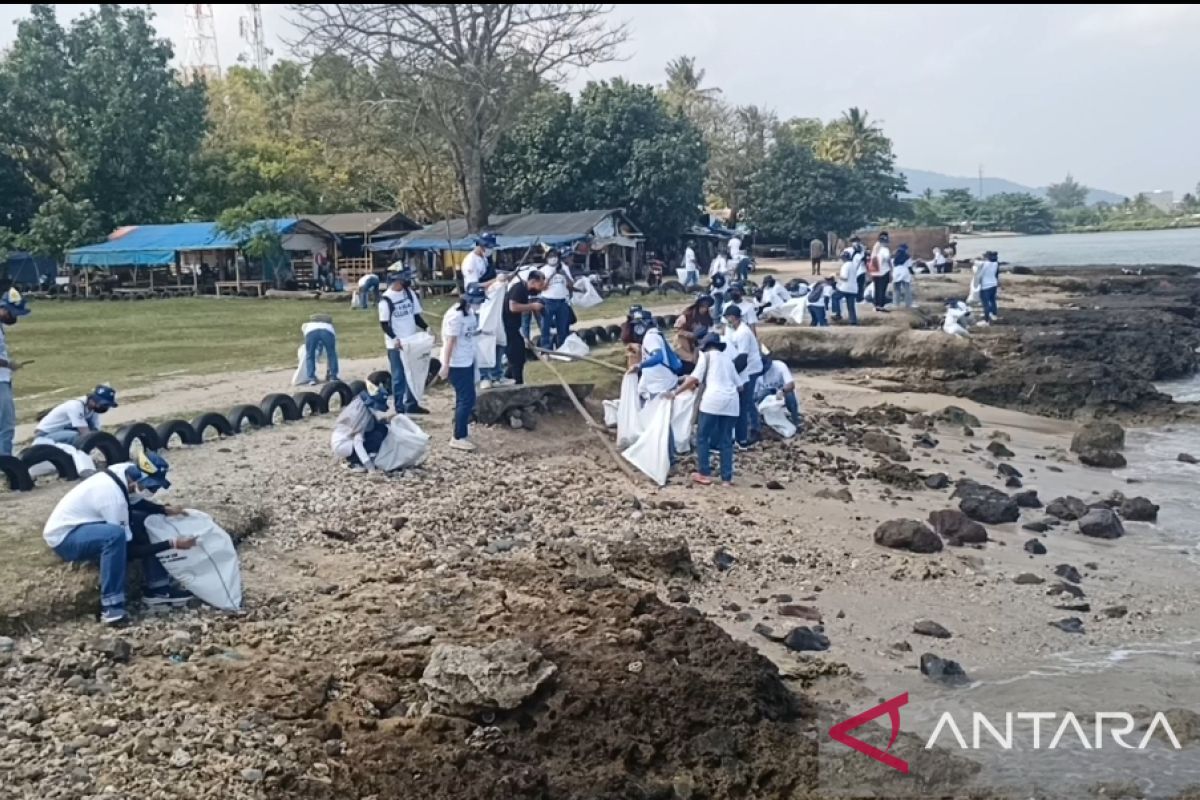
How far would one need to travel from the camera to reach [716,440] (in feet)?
40.1

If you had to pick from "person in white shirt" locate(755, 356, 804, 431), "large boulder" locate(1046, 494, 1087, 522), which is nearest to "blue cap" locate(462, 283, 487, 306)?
"person in white shirt" locate(755, 356, 804, 431)

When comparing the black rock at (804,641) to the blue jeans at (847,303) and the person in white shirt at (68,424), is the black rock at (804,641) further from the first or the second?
the blue jeans at (847,303)

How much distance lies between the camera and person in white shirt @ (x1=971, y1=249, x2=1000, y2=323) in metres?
28.9

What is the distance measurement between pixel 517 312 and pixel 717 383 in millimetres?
3277

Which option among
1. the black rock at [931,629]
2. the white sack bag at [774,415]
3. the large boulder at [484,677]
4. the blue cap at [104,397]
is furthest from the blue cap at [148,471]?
the white sack bag at [774,415]

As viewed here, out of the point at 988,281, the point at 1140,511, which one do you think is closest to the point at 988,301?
the point at 988,281

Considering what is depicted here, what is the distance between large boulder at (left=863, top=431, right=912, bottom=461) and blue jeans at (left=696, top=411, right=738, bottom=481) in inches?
131

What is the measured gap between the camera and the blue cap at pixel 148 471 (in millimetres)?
7645

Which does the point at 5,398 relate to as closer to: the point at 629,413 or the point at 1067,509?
the point at 629,413

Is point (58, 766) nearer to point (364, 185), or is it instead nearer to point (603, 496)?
point (603, 496)

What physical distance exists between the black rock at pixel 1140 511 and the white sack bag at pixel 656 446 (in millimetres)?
4912

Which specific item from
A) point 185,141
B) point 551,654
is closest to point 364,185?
point 185,141

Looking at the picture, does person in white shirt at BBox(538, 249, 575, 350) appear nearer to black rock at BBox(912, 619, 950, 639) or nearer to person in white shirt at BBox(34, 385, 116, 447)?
person in white shirt at BBox(34, 385, 116, 447)

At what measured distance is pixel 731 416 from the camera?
39.5ft
